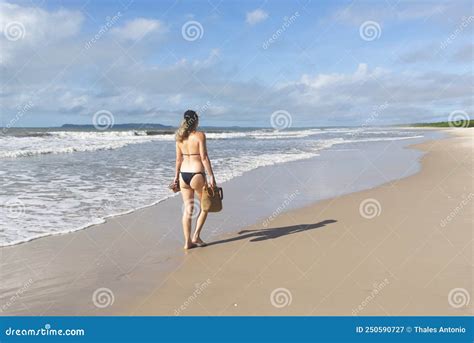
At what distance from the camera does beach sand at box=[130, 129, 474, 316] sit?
412 centimetres

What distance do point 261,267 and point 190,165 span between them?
1.80 m

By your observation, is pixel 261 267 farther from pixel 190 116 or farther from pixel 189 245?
pixel 190 116

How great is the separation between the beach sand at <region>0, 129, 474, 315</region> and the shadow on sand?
2 cm

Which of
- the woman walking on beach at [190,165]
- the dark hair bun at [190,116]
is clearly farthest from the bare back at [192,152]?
the dark hair bun at [190,116]

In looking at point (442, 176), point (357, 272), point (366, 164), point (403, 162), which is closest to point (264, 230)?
point (357, 272)

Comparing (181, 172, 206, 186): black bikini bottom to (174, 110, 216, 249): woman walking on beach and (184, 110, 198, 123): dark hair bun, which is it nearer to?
(174, 110, 216, 249): woman walking on beach

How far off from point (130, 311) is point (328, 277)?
211 centimetres

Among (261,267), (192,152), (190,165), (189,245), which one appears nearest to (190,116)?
(192,152)

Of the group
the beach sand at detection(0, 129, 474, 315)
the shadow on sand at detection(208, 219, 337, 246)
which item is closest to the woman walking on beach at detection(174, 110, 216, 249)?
the beach sand at detection(0, 129, 474, 315)

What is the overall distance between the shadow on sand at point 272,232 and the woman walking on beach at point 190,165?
460 mm

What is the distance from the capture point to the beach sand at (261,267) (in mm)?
4180

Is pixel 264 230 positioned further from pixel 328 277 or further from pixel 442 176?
pixel 442 176

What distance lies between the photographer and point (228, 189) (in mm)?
10812

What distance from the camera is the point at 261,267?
5.20 metres
